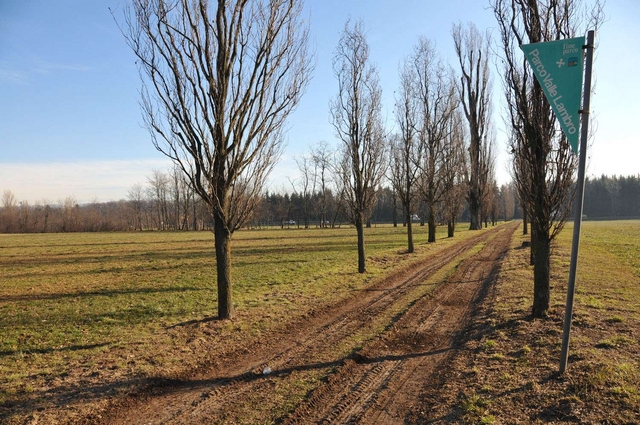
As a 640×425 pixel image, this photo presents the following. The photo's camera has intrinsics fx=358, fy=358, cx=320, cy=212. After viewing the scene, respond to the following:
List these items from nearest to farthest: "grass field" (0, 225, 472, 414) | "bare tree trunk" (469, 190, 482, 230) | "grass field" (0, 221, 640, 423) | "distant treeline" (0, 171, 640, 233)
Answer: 1. "grass field" (0, 221, 640, 423)
2. "grass field" (0, 225, 472, 414)
3. "bare tree trunk" (469, 190, 482, 230)
4. "distant treeline" (0, 171, 640, 233)

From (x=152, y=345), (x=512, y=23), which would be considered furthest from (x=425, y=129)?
(x=152, y=345)

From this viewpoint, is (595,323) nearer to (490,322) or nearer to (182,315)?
(490,322)

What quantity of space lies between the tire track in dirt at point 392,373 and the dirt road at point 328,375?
0.01m

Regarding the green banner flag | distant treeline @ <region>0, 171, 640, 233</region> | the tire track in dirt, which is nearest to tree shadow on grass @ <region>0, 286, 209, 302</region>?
the tire track in dirt

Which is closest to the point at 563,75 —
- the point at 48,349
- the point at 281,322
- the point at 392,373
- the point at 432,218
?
the point at 392,373

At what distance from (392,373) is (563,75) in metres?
4.64

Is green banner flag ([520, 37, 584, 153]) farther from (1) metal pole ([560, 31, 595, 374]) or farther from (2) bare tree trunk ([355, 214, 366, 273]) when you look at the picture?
(2) bare tree trunk ([355, 214, 366, 273])

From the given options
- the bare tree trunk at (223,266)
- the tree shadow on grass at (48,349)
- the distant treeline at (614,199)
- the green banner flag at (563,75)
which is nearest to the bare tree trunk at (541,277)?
the green banner flag at (563,75)

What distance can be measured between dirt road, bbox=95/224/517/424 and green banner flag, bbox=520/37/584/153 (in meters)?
3.82

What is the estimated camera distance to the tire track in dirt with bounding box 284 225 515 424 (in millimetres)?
4039

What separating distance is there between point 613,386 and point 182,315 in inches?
307

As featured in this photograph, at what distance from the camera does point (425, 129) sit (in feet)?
73.6

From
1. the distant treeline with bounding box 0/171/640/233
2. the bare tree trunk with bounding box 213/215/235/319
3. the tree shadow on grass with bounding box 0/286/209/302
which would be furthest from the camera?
the distant treeline with bounding box 0/171/640/233

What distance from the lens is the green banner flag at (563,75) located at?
4.59 meters
